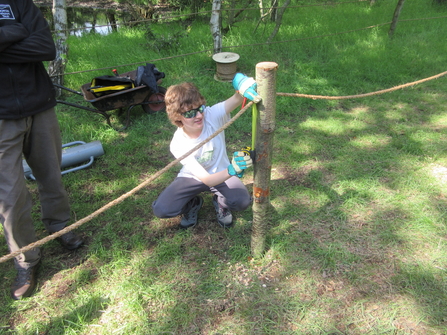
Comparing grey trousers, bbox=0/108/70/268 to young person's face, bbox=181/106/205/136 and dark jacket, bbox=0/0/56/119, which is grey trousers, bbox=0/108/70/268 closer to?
dark jacket, bbox=0/0/56/119

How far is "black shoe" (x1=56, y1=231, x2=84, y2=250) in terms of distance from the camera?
2.55 meters

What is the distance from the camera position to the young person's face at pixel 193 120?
90.4 inches

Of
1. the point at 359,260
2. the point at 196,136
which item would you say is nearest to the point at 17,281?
the point at 196,136

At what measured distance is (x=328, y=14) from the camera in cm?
793

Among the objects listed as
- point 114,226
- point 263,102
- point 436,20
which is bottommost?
point 114,226

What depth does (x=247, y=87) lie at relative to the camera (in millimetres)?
1900

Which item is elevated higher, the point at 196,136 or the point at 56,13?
the point at 56,13

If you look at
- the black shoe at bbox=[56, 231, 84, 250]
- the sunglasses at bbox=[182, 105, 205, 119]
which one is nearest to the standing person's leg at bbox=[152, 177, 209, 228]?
the sunglasses at bbox=[182, 105, 205, 119]

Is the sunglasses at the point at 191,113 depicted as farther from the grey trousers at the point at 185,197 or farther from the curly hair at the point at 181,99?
the grey trousers at the point at 185,197

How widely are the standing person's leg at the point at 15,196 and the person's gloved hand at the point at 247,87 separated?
54.7 inches

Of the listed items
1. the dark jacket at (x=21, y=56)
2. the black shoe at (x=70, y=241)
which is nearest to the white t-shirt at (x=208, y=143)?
the dark jacket at (x=21, y=56)

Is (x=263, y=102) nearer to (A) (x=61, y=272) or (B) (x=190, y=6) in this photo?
(A) (x=61, y=272)

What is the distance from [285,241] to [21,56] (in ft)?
7.32

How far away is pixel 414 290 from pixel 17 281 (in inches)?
108
